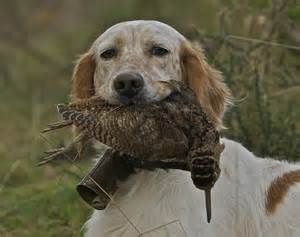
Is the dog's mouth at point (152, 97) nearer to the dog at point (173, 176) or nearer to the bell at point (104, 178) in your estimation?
the dog at point (173, 176)

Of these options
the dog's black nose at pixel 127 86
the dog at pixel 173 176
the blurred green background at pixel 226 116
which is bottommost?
the blurred green background at pixel 226 116

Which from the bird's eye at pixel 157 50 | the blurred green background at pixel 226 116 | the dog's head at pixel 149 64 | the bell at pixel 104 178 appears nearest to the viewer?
the bell at pixel 104 178

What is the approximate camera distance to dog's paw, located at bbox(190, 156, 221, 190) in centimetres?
450

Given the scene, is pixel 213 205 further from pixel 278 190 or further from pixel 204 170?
pixel 204 170

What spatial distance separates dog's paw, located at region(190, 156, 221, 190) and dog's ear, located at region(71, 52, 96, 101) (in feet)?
3.55

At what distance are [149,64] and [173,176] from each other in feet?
1.93

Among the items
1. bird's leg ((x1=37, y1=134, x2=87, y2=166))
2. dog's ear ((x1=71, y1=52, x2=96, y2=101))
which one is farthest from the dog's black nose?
dog's ear ((x1=71, y1=52, x2=96, y2=101))

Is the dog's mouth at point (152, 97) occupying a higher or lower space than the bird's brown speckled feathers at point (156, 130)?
higher

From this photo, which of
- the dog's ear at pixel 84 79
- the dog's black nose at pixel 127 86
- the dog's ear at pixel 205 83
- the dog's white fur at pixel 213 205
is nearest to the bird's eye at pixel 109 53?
the dog's ear at pixel 84 79

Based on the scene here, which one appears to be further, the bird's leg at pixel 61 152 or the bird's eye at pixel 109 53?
the bird's eye at pixel 109 53

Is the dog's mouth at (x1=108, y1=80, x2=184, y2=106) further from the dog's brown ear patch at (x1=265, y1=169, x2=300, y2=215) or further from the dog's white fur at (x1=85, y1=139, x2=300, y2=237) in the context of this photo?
the dog's brown ear patch at (x1=265, y1=169, x2=300, y2=215)

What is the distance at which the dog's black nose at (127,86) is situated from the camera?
4.74 meters

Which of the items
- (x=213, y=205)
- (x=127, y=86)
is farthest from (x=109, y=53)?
(x=213, y=205)

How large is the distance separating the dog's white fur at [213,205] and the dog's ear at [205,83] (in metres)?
0.22
